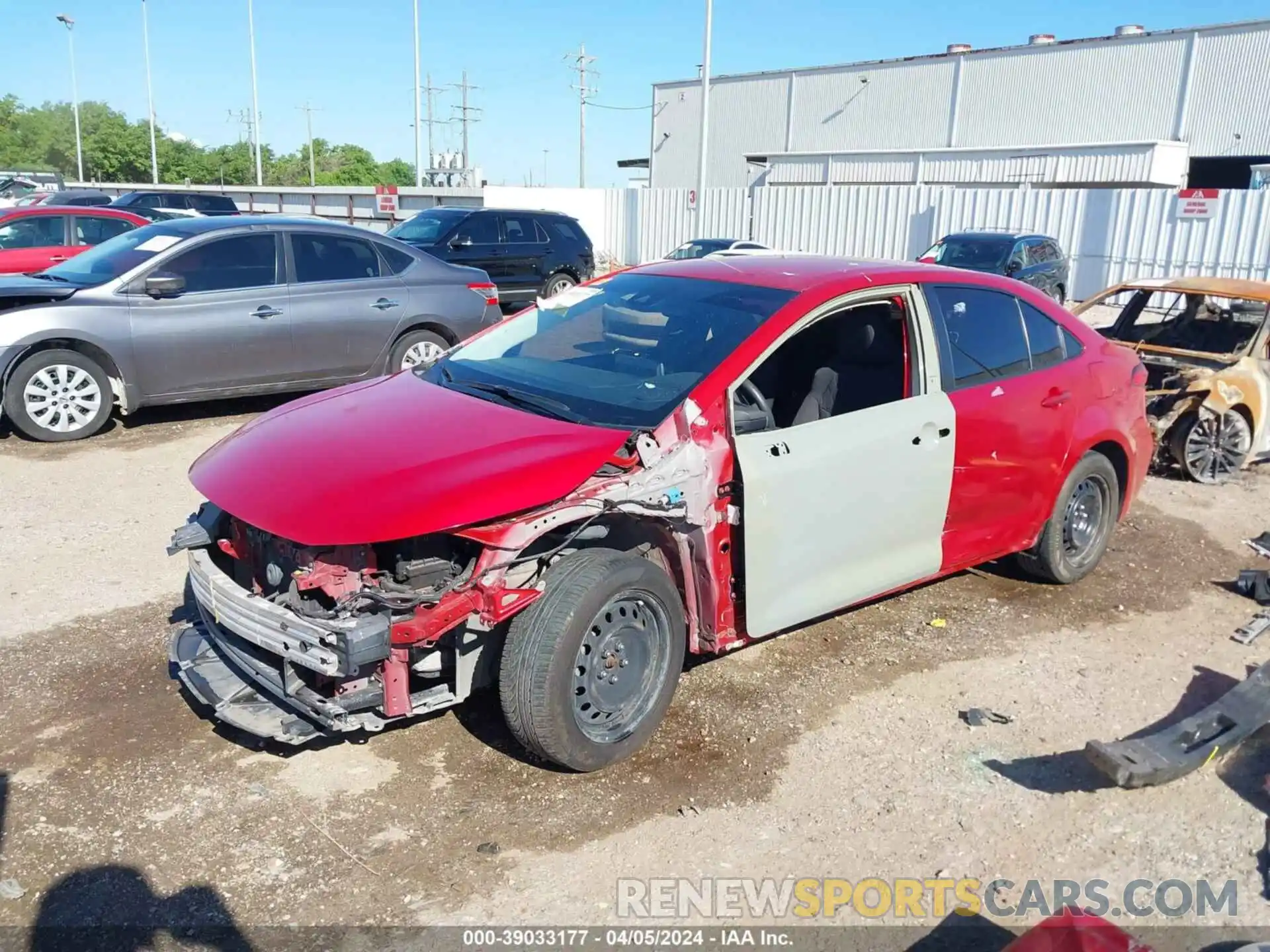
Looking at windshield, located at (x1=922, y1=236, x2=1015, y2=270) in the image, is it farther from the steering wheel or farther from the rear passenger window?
Answer: the steering wheel

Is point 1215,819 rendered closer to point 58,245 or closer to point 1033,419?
point 1033,419

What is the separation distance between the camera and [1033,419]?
5000 mm

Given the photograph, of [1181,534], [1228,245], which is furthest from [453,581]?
[1228,245]

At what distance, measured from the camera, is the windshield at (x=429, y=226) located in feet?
51.5

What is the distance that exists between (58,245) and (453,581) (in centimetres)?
1228

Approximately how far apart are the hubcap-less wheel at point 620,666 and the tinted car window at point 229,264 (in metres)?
6.06

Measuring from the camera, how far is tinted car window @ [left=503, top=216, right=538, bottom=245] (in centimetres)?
1627

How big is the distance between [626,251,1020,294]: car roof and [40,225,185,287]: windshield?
5.05 m

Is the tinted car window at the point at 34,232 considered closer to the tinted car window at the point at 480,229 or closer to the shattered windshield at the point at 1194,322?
the tinted car window at the point at 480,229

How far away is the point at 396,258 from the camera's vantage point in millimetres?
9469

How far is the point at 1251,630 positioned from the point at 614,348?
355 centimetres

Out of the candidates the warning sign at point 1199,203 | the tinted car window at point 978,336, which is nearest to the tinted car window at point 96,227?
the tinted car window at point 978,336

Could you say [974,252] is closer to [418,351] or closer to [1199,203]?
[1199,203]

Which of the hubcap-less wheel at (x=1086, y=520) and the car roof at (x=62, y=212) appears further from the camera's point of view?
the car roof at (x=62, y=212)
